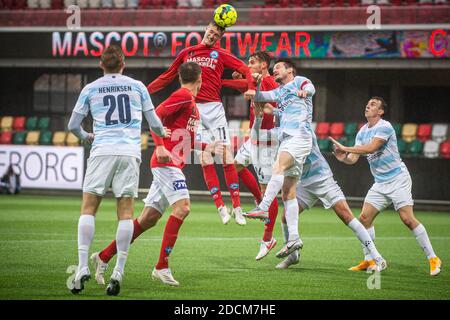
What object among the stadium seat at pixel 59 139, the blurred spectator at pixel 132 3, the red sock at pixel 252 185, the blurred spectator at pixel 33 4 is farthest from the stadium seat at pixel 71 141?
the red sock at pixel 252 185

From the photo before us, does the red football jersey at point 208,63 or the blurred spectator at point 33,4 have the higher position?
the blurred spectator at point 33,4

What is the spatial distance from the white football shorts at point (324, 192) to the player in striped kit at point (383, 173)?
370 millimetres

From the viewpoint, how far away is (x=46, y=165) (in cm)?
2334

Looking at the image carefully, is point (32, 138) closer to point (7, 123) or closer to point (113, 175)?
point (7, 123)

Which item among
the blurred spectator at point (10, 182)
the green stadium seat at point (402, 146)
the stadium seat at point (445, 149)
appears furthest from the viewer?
the green stadium seat at point (402, 146)

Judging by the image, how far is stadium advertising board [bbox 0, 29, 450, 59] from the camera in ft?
71.7

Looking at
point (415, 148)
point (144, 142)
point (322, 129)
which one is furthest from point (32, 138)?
point (415, 148)

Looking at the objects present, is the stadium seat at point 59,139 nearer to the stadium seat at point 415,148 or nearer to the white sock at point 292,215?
the stadium seat at point 415,148

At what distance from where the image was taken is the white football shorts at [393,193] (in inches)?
390

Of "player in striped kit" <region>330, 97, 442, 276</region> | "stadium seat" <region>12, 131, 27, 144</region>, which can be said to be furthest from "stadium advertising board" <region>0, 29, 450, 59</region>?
"player in striped kit" <region>330, 97, 442, 276</region>

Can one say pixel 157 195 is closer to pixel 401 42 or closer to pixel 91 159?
pixel 91 159

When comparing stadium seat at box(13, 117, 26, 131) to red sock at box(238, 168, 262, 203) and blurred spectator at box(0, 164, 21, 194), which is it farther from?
red sock at box(238, 168, 262, 203)

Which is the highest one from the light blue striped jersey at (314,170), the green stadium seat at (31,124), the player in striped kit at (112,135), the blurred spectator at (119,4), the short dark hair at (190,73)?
the blurred spectator at (119,4)

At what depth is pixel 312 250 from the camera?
12.0m
